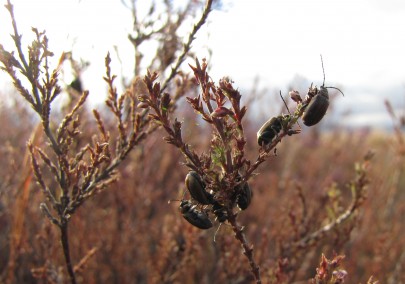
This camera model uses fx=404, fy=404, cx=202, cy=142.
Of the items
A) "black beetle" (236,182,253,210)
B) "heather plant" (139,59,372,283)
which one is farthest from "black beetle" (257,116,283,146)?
"black beetle" (236,182,253,210)

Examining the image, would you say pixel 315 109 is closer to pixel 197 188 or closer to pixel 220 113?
pixel 220 113

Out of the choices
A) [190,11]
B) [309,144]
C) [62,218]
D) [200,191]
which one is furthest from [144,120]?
[309,144]

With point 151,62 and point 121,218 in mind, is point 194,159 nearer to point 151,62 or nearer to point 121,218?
point 151,62

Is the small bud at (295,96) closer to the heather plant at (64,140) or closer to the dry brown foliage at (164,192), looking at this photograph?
the dry brown foliage at (164,192)

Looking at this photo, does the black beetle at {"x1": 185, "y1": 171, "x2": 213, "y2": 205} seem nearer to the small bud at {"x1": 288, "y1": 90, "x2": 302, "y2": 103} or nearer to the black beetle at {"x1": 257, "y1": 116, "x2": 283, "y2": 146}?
the black beetle at {"x1": 257, "y1": 116, "x2": 283, "y2": 146}

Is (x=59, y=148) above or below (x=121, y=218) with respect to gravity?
below

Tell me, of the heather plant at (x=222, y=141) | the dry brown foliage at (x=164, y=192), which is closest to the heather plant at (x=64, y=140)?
the dry brown foliage at (x=164, y=192)
